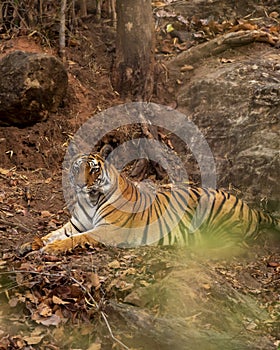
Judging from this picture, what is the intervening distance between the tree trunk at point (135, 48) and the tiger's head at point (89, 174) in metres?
1.99

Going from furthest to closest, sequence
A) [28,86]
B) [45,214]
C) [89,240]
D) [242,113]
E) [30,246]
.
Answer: [242,113]
[28,86]
[45,214]
[89,240]
[30,246]

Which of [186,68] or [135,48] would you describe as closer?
[135,48]

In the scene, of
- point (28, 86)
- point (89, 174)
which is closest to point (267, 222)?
point (89, 174)

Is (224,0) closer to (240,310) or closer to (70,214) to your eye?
(70,214)

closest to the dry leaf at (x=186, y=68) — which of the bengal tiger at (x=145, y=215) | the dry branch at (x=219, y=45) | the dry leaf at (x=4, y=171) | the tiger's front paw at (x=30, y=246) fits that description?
the dry branch at (x=219, y=45)

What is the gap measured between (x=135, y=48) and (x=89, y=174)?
235 cm

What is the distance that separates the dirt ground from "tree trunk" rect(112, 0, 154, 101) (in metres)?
0.21

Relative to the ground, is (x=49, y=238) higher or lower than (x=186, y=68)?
lower

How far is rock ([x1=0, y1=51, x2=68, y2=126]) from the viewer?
6.46 metres

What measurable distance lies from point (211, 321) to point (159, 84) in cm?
401

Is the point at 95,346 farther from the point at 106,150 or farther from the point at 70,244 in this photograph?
the point at 106,150

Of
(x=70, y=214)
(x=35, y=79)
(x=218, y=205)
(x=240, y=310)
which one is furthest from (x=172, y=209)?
(x=35, y=79)

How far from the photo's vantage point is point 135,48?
707cm

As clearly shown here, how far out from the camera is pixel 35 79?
649cm
